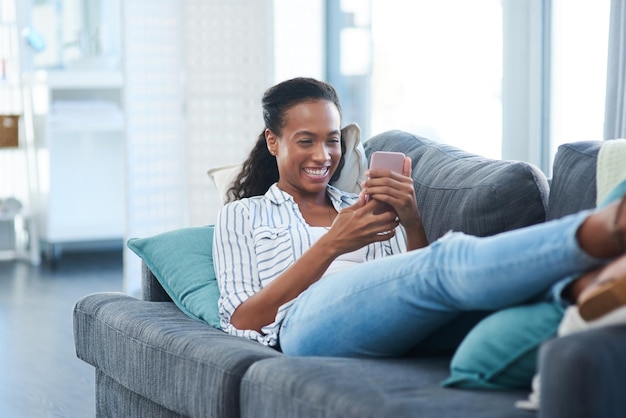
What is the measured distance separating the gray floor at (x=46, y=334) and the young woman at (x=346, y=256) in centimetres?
105

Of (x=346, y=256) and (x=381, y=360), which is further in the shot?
(x=346, y=256)

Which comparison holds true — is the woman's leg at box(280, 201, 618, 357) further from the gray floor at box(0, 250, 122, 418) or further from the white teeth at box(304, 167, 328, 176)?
the gray floor at box(0, 250, 122, 418)

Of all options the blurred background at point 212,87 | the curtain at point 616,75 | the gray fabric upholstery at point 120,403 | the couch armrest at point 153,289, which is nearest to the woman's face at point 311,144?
the couch armrest at point 153,289

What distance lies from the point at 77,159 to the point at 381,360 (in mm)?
4691

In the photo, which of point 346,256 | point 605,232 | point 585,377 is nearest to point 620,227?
point 605,232

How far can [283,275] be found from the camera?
2.21 meters

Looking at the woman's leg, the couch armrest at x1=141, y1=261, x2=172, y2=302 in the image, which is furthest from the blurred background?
the woman's leg

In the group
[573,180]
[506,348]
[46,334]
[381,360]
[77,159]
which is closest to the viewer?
[506,348]

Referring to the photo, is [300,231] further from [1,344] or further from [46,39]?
[46,39]

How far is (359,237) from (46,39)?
494cm

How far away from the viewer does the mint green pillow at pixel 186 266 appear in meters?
2.48

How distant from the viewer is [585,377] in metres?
1.33

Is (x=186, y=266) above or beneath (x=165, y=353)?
above

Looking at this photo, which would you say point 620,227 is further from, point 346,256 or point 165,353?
point 165,353
